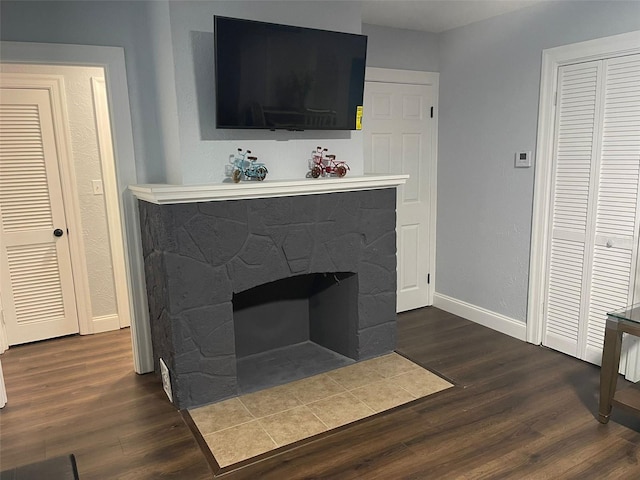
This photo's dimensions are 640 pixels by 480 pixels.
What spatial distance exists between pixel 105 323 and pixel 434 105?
10.8 feet

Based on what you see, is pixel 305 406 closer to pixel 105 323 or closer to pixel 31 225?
pixel 105 323

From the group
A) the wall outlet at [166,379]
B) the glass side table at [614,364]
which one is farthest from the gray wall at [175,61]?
the glass side table at [614,364]

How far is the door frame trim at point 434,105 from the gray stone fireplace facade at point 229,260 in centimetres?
106

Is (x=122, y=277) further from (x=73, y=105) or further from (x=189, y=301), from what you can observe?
(x=189, y=301)

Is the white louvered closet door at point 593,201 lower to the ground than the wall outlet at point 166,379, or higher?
higher

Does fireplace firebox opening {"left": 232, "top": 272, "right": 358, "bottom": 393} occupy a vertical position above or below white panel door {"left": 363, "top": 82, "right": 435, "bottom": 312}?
below

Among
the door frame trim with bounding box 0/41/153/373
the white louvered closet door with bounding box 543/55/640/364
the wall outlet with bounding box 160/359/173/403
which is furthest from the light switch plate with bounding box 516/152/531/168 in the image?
the wall outlet with bounding box 160/359/173/403

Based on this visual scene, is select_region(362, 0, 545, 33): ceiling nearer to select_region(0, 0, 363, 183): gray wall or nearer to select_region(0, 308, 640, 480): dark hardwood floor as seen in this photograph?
select_region(0, 0, 363, 183): gray wall

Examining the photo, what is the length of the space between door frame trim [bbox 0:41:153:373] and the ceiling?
5.42ft

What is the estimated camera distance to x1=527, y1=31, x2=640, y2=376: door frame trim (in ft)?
9.50

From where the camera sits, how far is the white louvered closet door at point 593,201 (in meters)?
2.84

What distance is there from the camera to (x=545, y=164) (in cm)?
329

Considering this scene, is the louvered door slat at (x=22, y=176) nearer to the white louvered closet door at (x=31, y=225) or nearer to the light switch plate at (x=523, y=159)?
the white louvered closet door at (x=31, y=225)

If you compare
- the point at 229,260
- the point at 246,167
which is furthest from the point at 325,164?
the point at 229,260
